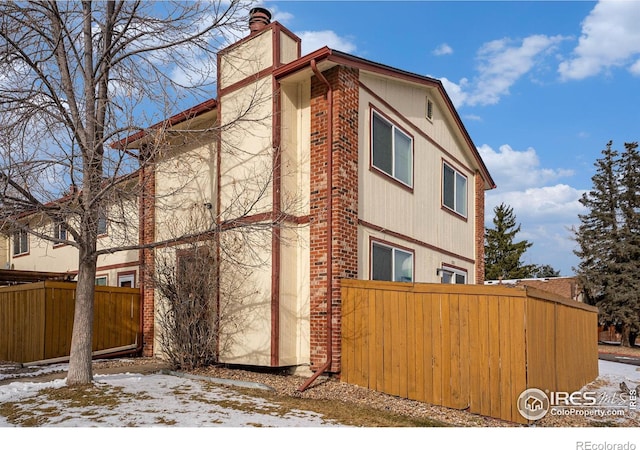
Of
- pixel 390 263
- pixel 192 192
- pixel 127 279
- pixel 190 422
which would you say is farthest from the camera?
pixel 127 279

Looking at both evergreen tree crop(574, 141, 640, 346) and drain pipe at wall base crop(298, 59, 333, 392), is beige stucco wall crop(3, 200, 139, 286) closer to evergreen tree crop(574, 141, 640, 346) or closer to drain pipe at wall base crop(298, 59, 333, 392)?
drain pipe at wall base crop(298, 59, 333, 392)

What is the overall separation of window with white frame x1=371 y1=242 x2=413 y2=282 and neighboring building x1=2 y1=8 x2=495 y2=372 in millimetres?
23

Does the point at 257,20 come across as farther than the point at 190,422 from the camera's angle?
Yes

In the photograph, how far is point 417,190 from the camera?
13.1 metres

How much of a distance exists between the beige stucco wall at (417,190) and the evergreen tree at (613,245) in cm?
1888

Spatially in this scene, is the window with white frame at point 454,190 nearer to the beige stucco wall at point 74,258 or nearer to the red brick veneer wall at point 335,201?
the red brick veneer wall at point 335,201

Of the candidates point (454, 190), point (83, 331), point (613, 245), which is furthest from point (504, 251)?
point (83, 331)

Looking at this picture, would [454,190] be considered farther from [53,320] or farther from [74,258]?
[74,258]

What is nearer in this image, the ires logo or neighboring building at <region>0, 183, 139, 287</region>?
the ires logo

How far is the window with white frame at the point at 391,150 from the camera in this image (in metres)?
11.3

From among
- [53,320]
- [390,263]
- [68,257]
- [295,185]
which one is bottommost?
[53,320]

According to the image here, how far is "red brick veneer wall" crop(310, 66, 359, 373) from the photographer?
9.60 m

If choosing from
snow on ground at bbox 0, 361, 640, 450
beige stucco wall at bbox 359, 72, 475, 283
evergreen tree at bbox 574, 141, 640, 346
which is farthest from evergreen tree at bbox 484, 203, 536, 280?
snow on ground at bbox 0, 361, 640, 450

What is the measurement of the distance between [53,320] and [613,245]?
102 feet
